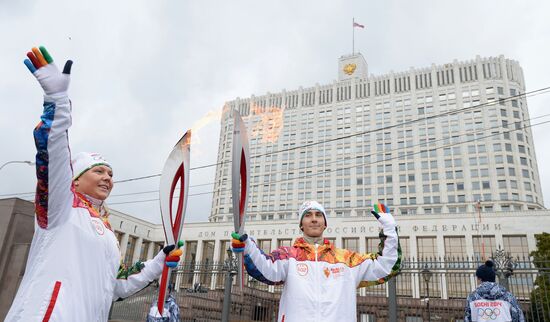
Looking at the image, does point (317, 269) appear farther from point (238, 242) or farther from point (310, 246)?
point (238, 242)

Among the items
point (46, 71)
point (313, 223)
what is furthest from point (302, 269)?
point (46, 71)

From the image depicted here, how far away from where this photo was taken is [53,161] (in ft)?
8.73

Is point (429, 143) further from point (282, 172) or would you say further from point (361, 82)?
point (282, 172)

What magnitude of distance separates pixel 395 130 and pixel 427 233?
134 ft

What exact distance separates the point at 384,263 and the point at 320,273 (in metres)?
0.74

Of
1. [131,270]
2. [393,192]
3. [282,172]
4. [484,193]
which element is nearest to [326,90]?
[282,172]

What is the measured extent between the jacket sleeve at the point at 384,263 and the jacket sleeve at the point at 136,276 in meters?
2.09

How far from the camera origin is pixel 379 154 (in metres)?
83.4

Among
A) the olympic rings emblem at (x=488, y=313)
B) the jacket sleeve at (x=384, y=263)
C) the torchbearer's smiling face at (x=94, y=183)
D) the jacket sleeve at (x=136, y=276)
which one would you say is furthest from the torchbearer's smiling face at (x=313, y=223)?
the olympic rings emblem at (x=488, y=313)

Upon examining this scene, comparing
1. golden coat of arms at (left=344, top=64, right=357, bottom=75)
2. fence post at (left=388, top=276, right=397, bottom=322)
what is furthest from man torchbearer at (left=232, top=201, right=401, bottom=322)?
golden coat of arms at (left=344, top=64, right=357, bottom=75)

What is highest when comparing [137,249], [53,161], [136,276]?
[137,249]

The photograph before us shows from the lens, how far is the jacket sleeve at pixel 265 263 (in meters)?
3.77

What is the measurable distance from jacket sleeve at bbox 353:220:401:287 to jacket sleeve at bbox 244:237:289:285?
79 cm

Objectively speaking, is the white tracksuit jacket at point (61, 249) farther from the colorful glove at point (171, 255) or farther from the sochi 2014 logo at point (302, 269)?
the sochi 2014 logo at point (302, 269)
